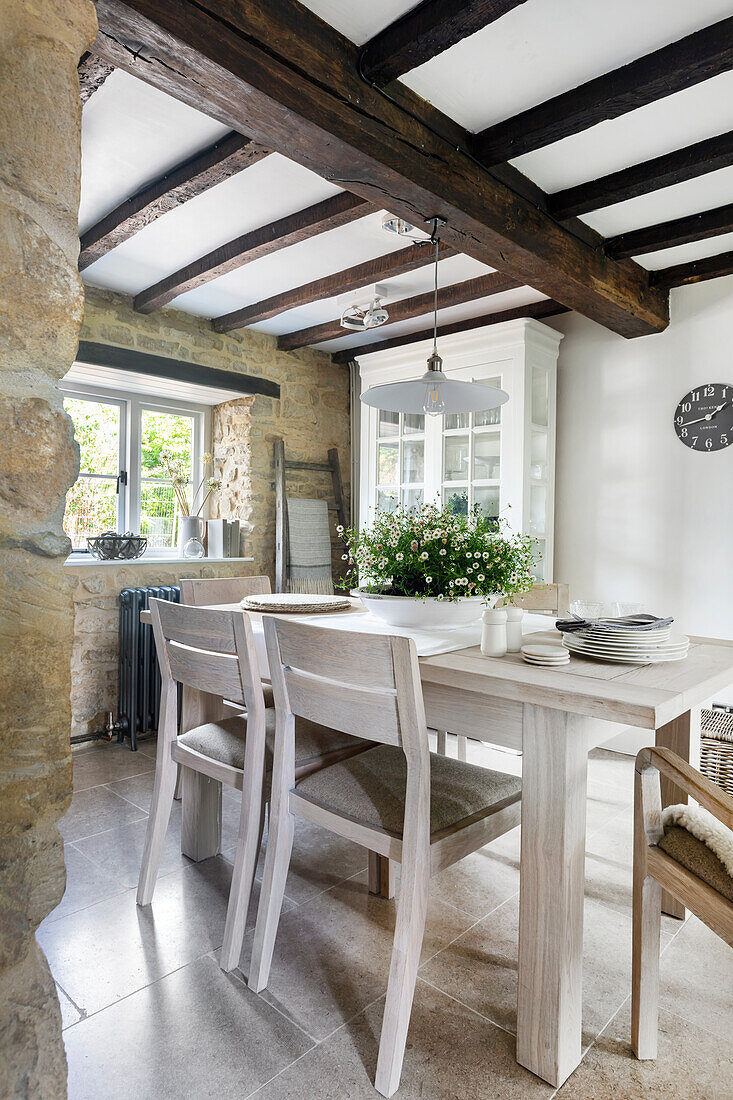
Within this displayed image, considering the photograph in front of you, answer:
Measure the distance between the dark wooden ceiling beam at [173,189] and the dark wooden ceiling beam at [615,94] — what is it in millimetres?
765

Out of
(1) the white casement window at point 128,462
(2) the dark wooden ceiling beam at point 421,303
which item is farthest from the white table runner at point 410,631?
(1) the white casement window at point 128,462

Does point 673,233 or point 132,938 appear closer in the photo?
point 132,938

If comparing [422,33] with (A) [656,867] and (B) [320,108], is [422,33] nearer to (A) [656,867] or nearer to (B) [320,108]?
(B) [320,108]

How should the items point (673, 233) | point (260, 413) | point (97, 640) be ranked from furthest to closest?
1. point (260, 413)
2. point (97, 640)
3. point (673, 233)

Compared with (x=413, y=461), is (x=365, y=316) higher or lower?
higher

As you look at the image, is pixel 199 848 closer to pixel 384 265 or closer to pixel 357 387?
pixel 384 265

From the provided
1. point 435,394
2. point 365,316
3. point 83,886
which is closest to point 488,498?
point 365,316

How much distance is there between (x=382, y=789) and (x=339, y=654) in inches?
15.4

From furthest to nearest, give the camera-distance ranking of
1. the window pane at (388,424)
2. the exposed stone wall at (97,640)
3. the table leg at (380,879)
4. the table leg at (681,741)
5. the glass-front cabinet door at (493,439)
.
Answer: the window pane at (388,424) < the glass-front cabinet door at (493,439) < the exposed stone wall at (97,640) < the table leg at (380,879) < the table leg at (681,741)

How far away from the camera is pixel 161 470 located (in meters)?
3.91

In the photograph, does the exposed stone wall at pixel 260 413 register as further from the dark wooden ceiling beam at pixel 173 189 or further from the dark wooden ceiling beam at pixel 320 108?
the dark wooden ceiling beam at pixel 320 108

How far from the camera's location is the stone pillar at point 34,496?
2.13 feet

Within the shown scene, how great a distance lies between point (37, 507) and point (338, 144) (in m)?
1.51

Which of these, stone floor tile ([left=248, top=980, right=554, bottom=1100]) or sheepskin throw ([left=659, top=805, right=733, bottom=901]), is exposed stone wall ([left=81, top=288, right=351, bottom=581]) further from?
sheepskin throw ([left=659, top=805, right=733, bottom=901])
